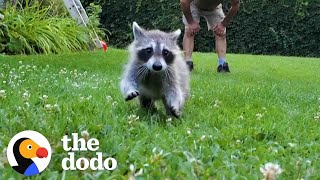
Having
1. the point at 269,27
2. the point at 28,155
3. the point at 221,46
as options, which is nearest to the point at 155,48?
the point at 28,155

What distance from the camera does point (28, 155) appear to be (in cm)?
204

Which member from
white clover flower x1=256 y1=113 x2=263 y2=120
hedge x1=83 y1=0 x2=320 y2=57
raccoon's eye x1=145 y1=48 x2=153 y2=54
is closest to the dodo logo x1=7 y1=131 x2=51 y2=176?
raccoon's eye x1=145 y1=48 x2=153 y2=54

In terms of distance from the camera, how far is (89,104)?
391 centimetres

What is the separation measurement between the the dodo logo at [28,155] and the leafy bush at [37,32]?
8.03m

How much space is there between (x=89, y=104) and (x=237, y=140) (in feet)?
3.94

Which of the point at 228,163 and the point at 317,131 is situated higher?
the point at 228,163

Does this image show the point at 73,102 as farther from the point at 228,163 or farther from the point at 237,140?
the point at 228,163

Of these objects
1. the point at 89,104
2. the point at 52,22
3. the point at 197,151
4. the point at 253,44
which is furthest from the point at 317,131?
the point at 253,44

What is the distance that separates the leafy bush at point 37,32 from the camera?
10062 mm

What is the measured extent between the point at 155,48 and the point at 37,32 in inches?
281

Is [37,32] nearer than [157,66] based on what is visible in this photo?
No

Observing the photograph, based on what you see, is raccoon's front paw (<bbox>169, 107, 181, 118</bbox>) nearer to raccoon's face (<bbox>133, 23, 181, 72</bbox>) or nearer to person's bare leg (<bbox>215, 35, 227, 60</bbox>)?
raccoon's face (<bbox>133, 23, 181, 72</bbox>)

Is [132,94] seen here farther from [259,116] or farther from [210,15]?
[210,15]

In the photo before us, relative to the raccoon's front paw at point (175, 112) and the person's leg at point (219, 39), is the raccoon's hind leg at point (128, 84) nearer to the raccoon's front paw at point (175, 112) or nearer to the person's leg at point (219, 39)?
the raccoon's front paw at point (175, 112)
